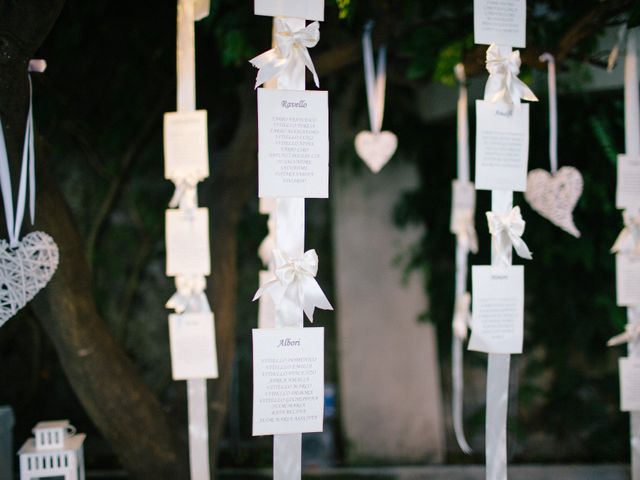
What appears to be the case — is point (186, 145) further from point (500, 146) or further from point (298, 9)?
point (500, 146)

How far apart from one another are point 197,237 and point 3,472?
102 centimetres

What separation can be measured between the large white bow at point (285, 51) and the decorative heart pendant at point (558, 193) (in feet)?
4.18

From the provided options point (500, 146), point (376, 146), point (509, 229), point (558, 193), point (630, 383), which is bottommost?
point (630, 383)

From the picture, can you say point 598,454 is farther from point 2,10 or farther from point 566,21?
point 2,10

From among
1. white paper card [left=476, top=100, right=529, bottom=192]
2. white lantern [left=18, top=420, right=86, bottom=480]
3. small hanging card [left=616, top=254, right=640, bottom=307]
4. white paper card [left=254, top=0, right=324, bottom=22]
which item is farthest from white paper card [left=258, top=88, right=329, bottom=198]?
small hanging card [left=616, top=254, right=640, bottom=307]

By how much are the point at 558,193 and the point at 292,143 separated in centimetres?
135

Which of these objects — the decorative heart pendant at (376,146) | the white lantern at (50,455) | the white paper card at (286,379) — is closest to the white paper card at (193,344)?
the white lantern at (50,455)

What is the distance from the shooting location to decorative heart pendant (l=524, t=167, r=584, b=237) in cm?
237

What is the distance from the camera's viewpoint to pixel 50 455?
188 cm

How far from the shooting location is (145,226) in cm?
362

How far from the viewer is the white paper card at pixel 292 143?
57.4 inches

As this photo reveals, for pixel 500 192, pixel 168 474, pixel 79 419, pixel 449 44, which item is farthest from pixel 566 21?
pixel 79 419

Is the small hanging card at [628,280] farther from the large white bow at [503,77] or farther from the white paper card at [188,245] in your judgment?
the white paper card at [188,245]

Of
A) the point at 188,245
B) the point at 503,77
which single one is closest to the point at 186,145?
the point at 188,245
